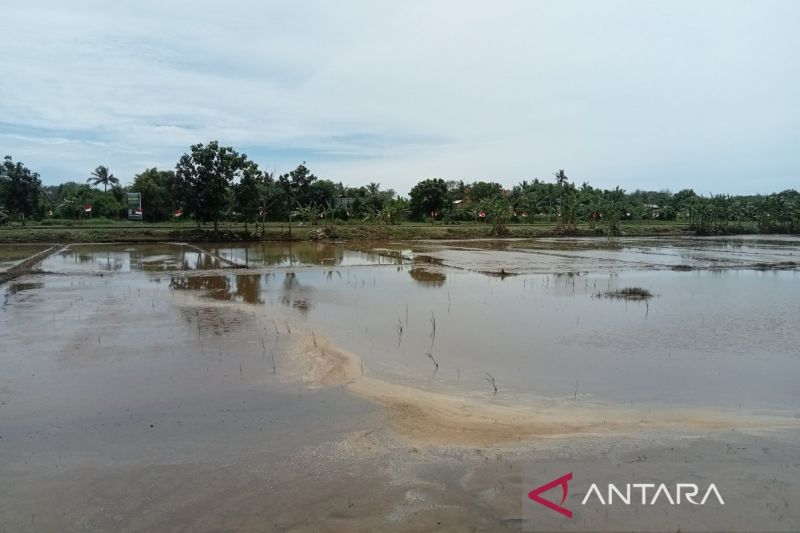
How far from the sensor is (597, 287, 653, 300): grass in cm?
1365

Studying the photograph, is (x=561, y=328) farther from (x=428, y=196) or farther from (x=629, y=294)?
(x=428, y=196)

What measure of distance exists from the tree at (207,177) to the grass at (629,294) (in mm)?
23807

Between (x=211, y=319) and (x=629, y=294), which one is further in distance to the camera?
(x=629, y=294)

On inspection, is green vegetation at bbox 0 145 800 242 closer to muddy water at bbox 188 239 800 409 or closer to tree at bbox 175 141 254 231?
tree at bbox 175 141 254 231

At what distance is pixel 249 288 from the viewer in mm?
15109

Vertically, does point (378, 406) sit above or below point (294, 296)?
below

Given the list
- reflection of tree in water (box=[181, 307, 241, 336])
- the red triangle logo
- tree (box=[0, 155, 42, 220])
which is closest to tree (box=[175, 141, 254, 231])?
tree (box=[0, 155, 42, 220])

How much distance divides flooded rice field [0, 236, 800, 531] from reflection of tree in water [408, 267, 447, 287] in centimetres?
247

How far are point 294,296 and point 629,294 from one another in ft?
27.4

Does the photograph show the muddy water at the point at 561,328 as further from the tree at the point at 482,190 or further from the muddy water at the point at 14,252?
the tree at the point at 482,190

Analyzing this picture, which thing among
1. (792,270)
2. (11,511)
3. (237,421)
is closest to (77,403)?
(237,421)

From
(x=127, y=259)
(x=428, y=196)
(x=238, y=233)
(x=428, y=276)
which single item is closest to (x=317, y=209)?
(x=238, y=233)

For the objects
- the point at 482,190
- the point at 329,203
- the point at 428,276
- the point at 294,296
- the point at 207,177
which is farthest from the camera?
the point at 482,190

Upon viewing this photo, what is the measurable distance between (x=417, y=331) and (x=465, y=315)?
6.06 feet
